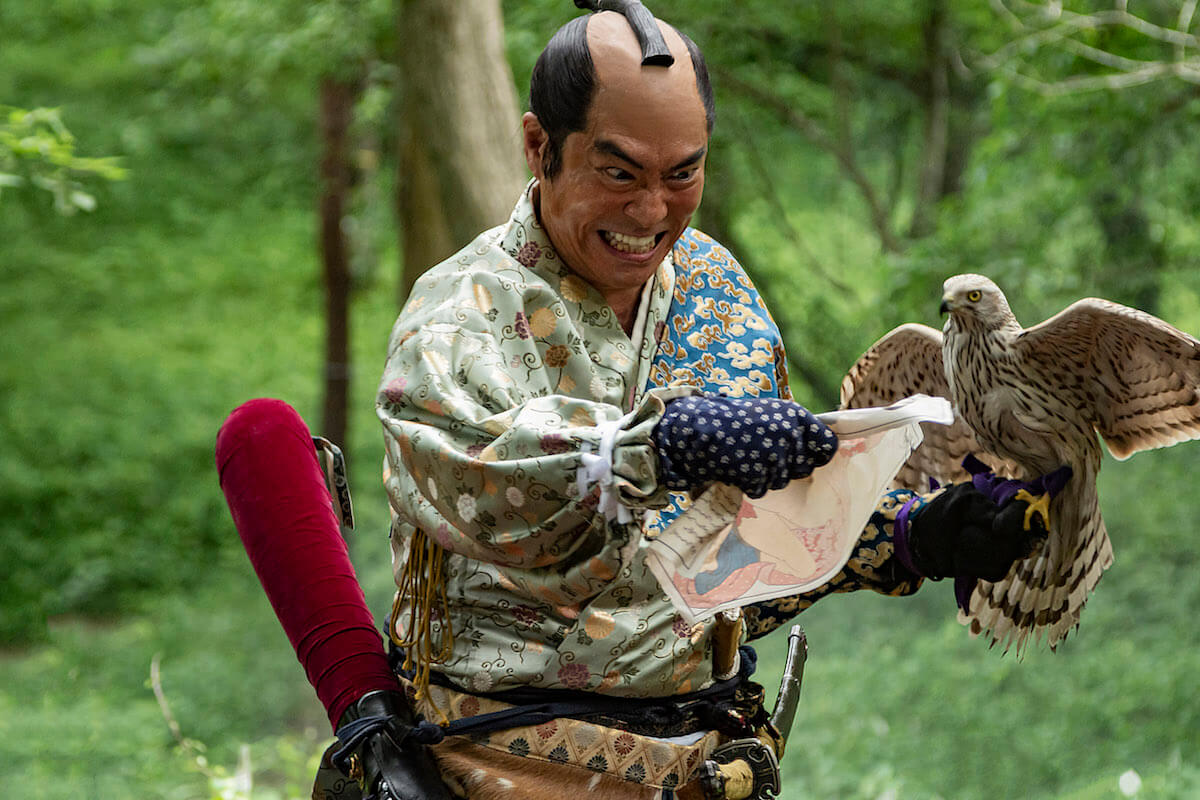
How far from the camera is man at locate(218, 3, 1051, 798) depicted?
1.54m

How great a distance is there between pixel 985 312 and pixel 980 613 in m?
0.47

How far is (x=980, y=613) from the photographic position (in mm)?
1966

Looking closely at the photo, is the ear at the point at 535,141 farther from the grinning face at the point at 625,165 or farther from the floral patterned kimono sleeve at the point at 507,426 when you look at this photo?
the floral patterned kimono sleeve at the point at 507,426

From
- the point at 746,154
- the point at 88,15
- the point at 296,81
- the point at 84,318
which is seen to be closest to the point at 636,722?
the point at 746,154

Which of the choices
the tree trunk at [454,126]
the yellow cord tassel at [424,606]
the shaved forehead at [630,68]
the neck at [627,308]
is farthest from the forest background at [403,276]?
the shaved forehead at [630,68]

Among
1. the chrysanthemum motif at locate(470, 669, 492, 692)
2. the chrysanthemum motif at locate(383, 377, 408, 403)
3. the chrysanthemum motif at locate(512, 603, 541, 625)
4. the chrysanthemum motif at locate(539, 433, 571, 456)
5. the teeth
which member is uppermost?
the teeth

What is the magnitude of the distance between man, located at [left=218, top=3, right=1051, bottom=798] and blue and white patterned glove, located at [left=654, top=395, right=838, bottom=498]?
2 centimetres

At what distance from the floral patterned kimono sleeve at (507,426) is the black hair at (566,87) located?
0.69 feet

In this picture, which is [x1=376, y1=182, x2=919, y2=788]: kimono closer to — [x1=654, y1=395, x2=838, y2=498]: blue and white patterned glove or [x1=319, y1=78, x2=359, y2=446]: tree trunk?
[x1=654, y1=395, x2=838, y2=498]: blue and white patterned glove

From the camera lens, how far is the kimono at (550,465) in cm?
149

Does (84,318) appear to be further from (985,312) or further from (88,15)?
(985,312)

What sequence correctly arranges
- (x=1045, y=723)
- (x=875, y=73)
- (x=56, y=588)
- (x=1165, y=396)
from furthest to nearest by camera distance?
(x=56, y=588) → (x=875, y=73) → (x=1045, y=723) → (x=1165, y=396)

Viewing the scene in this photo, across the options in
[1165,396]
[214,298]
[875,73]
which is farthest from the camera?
[214,298]

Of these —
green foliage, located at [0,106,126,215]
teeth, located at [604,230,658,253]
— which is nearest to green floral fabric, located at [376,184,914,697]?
teeth, located at [604,230,658,253]
